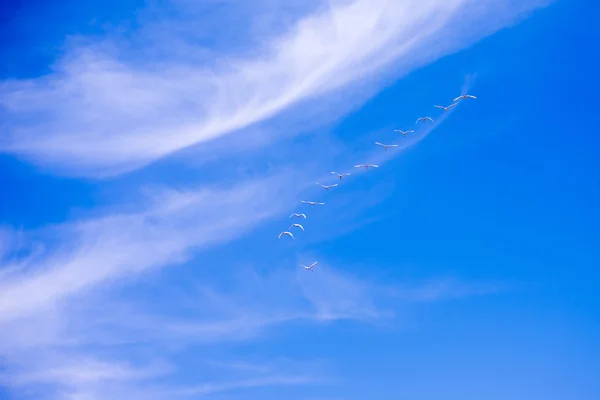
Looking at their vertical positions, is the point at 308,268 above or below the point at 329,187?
below

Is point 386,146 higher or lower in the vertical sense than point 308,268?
higher

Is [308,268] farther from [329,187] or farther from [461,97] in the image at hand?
[461,97]

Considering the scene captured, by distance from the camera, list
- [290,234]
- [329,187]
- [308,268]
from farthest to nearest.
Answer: [329,187], [308,268], [290,234]

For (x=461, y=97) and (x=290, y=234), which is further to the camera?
(x=461, y=97)

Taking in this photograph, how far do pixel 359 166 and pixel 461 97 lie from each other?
24.9 metres

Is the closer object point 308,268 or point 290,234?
point 290,234

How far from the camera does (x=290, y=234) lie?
64.6 metres

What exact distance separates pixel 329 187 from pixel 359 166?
7.55 m

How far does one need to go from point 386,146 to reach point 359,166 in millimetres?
6952

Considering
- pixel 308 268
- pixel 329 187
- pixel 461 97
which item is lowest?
pixel 308 268

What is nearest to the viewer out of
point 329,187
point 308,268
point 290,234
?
point 290,234

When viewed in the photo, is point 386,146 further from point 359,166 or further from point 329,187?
point 329,187

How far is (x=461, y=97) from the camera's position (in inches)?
2889

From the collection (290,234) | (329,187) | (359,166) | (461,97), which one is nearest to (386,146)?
(359,166)
